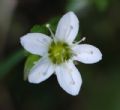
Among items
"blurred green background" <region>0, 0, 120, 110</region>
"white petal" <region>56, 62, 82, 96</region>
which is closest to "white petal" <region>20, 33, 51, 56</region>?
"white petal" <region>56, 62, 82, 96</region>

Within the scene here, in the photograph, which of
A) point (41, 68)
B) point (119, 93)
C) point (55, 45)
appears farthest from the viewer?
point (119, 93)

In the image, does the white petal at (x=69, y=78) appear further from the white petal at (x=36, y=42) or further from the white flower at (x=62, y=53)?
the white petal at (x=36, y=42)

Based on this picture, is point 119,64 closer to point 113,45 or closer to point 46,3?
point 113,45

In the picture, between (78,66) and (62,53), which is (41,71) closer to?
(62,53)

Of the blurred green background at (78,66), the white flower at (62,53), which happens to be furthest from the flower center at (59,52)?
the blurred green background at (78,66)

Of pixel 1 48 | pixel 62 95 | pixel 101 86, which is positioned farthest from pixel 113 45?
pixel 1 48

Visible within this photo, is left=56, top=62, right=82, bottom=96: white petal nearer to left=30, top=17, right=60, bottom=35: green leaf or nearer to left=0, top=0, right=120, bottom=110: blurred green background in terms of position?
left=30, top=17, right=60, bottom=35: green leaf
